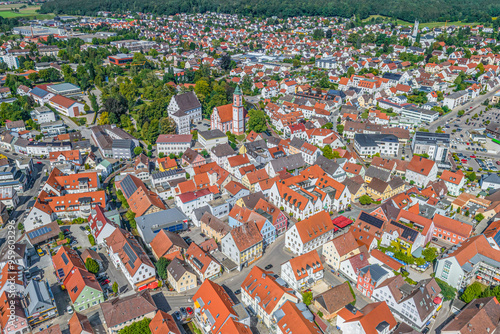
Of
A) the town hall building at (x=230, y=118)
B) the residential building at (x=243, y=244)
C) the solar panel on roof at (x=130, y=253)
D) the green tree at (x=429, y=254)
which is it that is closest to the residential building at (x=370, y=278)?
the green tree at (x=429, y=254)

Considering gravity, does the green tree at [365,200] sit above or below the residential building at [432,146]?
below

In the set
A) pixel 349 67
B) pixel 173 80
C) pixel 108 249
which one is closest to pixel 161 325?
pixel 108 249

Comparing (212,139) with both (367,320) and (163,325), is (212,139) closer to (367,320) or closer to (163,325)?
(163,325)

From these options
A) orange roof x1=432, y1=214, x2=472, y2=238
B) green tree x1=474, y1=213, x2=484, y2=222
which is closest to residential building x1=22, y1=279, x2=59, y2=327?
orange roof x1=432, y1=214, x2=472, y2=238

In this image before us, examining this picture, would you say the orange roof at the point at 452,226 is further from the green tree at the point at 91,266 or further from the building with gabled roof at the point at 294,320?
the green tree at the point at 91,266

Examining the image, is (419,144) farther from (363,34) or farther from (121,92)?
(363,34)

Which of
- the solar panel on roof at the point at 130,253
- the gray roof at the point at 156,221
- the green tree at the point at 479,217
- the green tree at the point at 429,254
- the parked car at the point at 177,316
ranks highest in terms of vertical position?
the solar panel on roof at the point at 130,253

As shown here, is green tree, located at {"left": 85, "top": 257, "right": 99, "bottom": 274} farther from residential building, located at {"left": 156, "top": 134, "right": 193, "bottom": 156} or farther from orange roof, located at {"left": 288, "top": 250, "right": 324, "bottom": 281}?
residential building, located at {"left": 156, "top": 134, "right": 193, "bottom": 156}
